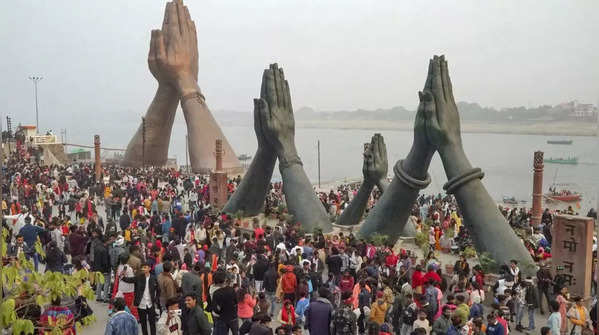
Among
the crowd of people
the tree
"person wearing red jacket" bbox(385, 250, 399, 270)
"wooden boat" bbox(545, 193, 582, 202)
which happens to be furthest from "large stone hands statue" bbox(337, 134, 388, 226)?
"wooden boat" bbox(545, 193, 582, 202)

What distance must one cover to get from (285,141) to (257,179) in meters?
1.67

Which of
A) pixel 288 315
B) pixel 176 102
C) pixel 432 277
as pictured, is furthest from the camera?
pixel 176 102

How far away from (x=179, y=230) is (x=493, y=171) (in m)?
56.7

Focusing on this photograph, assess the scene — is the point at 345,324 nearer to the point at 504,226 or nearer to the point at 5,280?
the point at 5,280

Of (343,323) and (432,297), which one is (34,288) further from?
(432,297)

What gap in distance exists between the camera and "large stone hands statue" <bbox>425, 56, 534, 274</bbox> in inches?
433

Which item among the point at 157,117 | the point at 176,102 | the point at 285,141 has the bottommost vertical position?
the point at 285,141

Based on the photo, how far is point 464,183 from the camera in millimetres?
11703

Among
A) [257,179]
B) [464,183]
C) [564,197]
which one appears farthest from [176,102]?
[464,183]

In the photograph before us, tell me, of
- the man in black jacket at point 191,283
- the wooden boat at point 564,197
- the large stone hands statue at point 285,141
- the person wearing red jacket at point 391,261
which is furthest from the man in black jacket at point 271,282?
the wooden boat at point 564,197

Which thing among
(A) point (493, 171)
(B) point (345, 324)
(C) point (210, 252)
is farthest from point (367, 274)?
(A) point (493, 171)

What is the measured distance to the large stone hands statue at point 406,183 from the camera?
12508mm

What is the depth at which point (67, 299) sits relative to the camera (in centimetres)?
633

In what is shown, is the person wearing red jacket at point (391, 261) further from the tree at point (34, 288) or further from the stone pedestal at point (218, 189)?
the stone pedestal at point (218, 189)
